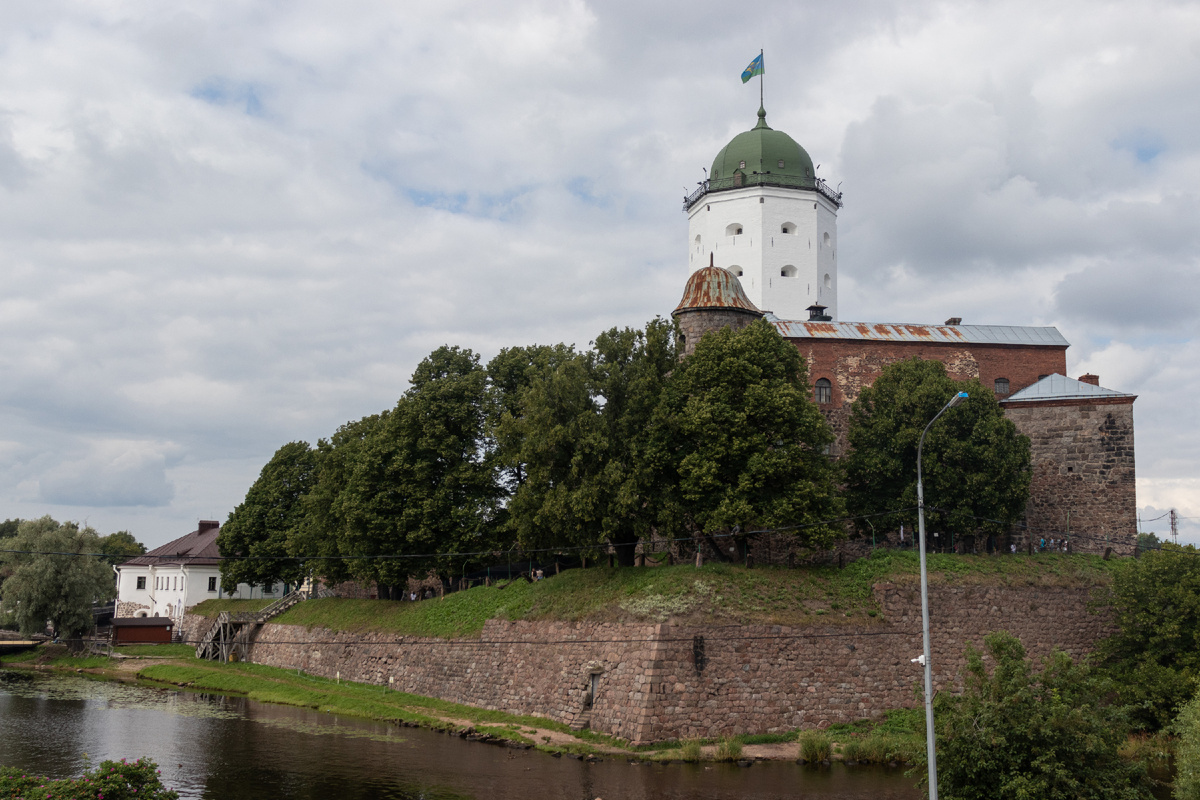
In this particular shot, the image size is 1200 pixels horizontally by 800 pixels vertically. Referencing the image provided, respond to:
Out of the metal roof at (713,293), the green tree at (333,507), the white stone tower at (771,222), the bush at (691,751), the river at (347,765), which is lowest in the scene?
the river at (347,765)

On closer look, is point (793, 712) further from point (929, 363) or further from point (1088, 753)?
point (929, 363)

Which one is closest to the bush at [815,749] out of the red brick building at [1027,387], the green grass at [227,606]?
the red brick building at [1027,387]

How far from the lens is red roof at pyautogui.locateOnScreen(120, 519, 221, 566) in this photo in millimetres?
69875

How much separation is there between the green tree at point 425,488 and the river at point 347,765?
8483 mm

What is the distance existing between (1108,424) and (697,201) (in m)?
27.4

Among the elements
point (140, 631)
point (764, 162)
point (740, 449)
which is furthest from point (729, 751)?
point (140, 631)

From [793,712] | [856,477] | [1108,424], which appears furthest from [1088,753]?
[1108,424]

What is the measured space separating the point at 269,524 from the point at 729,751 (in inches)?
1575

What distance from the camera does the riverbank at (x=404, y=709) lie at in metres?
28.6

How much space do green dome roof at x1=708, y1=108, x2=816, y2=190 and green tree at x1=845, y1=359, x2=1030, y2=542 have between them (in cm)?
2124

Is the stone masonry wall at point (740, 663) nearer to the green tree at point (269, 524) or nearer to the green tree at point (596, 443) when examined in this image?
the green tree at point (596, 443)

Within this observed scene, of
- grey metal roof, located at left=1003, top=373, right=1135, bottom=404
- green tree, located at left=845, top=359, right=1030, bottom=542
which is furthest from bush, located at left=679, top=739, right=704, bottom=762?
grey metal roof, located at left=1003, top=373, right=1135, bottom=404

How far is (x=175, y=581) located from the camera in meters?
70.2

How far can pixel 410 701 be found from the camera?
3844 cm
